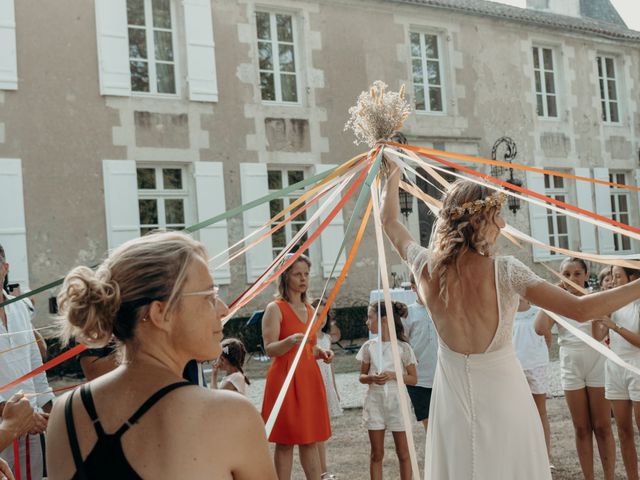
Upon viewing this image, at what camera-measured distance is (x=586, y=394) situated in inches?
205

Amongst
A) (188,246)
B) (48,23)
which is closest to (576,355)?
(188,246)

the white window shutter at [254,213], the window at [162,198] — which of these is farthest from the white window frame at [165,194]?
the white window shutter at [254,213]

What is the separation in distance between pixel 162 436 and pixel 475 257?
1.89 metres

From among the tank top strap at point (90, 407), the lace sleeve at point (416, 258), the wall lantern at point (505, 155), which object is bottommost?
the tank top strap at point (90, 407)

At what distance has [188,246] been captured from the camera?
68.2 inches

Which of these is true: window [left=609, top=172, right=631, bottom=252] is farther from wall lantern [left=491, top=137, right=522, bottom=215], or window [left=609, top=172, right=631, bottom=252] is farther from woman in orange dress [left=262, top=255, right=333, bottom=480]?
woman in orange dress [left=262, top=255, right=333, bottom=480]

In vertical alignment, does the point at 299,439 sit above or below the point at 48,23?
below

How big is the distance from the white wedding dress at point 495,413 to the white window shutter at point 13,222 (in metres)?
9.03

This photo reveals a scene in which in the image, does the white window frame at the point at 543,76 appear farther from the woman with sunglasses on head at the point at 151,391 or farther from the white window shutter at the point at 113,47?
the woman with sunglasses on head at the point at 151,391

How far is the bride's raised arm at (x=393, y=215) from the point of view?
11.8 ft

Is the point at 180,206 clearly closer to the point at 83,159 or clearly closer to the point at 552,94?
the point at 83,159

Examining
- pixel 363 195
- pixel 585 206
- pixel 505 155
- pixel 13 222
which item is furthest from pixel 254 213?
pixel 363 195

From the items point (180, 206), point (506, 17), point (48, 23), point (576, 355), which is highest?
point (506, 17)

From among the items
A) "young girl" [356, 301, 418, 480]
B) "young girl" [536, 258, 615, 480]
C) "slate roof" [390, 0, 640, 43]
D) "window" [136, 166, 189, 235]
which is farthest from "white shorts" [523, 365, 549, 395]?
"slate roof" [390, 0, 640, 43]
